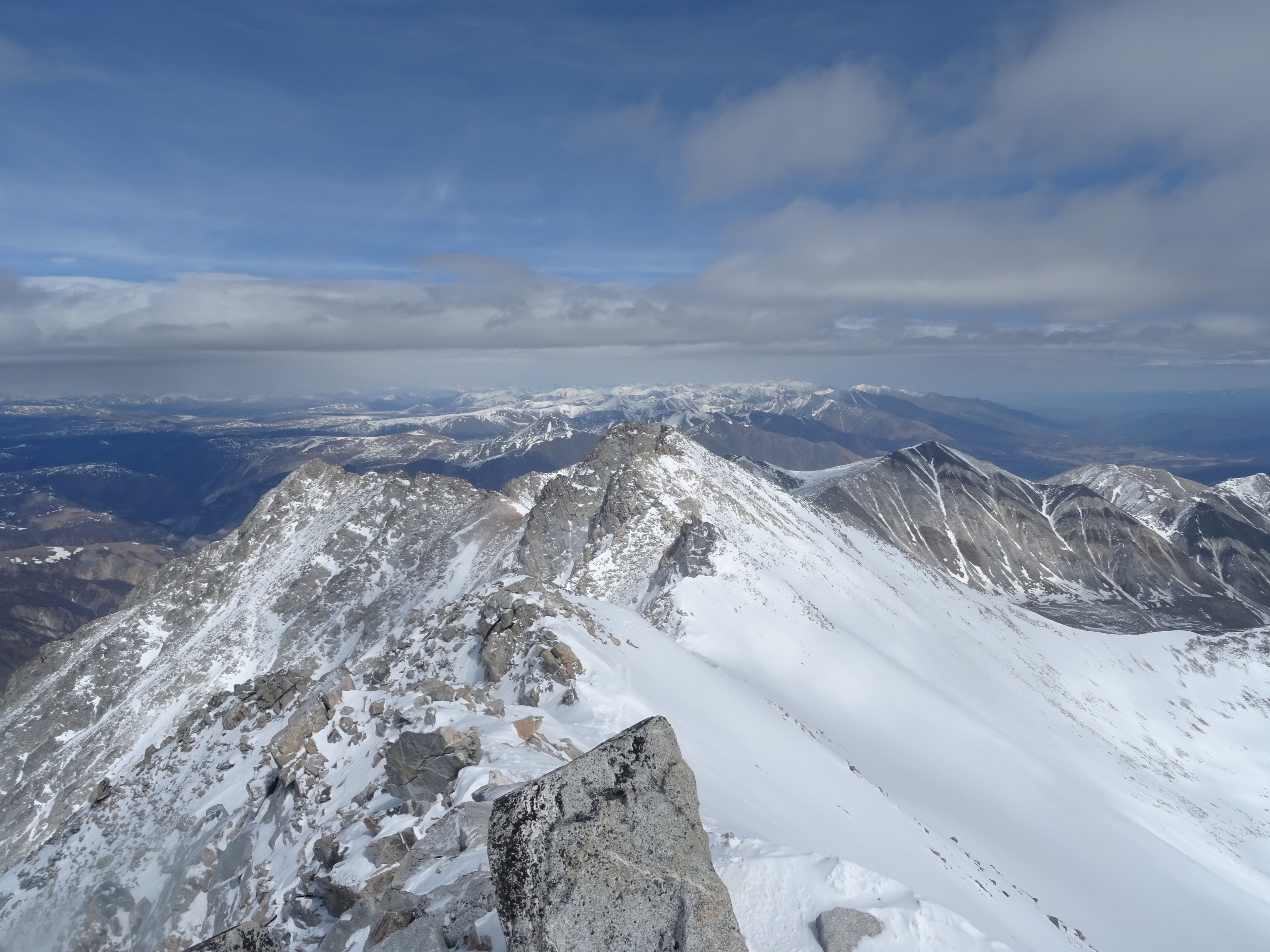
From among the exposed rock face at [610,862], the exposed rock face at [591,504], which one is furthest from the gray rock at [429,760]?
the exposed rock face at [591,504]

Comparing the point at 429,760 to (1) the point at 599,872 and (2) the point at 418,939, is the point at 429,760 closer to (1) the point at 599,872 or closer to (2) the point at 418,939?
(2) the point at 418,939

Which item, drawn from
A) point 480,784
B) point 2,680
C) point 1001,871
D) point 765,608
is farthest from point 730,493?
point 2,680

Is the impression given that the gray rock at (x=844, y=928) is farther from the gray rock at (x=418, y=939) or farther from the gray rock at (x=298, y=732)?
the gray rock at (x=298, y=732)

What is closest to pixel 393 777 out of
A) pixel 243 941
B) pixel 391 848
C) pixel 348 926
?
pixel 391 848

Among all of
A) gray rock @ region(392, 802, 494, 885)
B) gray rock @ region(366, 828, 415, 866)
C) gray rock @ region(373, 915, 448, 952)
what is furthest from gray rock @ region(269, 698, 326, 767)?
gray rock @ region(373, 915, 448, 952)

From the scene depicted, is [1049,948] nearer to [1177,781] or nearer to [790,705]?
[790,705]

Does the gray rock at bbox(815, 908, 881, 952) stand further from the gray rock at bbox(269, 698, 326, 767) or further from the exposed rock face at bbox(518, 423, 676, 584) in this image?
the exposed rock face at bbox(518, 423, 676, 584)
